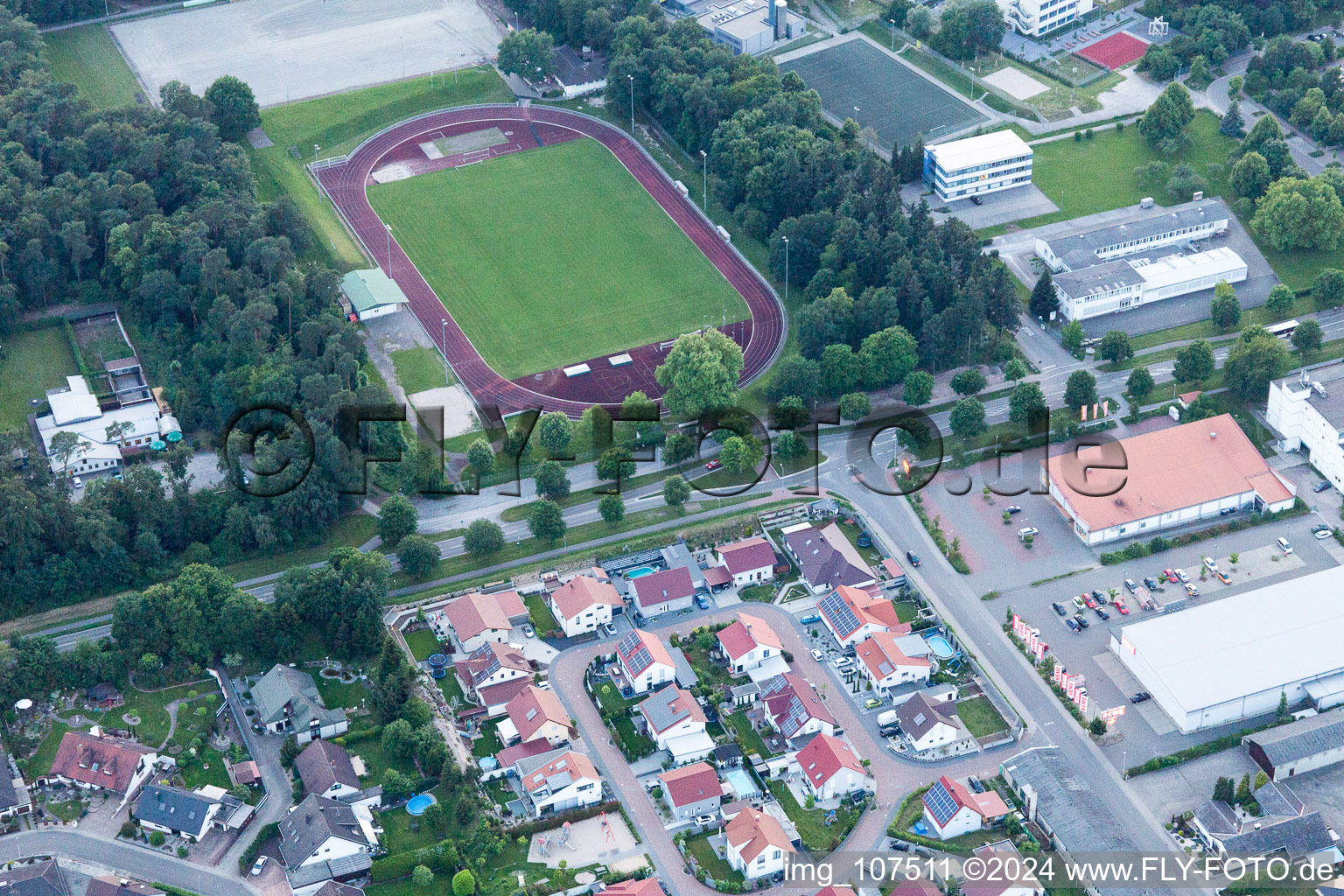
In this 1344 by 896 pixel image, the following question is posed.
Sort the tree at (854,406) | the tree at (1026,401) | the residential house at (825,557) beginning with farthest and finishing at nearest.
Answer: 1. the tree at (854,406)
2. the tree at (1026,401)
3. the residential house at (825,557)

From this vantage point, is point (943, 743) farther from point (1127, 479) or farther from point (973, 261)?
point (973, 261)

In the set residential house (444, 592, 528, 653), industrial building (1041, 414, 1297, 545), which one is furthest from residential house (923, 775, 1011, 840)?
residential house (444, 592, 528, 653)

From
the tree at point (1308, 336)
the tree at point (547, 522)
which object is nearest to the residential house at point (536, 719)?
the tree at point (547, 522)

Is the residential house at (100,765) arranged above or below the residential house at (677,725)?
above

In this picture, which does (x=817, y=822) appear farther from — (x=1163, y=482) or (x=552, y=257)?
(x=552, y=257)

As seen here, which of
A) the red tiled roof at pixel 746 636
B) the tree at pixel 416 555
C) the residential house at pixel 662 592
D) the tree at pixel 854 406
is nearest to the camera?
the red tiled roof at pixel 746 636

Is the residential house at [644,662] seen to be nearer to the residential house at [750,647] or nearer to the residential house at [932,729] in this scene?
the residential house at [750,647]

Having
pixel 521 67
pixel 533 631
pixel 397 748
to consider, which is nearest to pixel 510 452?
pixel 533 631
